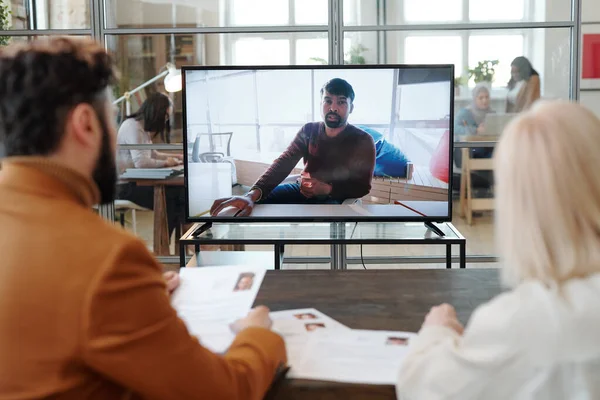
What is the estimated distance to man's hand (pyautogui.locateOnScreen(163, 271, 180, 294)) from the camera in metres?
1.52

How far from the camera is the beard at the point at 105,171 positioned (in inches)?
39.7

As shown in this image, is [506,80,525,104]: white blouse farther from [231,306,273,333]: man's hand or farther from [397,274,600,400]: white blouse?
[397,274,600,400]: white blouse

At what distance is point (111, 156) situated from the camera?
1031mm

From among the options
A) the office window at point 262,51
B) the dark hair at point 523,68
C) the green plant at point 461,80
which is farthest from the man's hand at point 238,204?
the dark hair at point 523,68

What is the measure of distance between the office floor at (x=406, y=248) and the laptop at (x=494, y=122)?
54 cm

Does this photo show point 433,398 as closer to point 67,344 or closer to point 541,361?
point 541,361

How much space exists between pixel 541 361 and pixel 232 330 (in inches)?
23.7

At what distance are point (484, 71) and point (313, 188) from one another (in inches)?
54.8

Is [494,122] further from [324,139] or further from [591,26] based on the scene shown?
[324,139]

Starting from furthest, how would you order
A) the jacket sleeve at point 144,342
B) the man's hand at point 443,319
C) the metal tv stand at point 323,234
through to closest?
the metal tv stand at point 323,234
the man's hand at point 443,319
the jacket sleeve at point 144,342

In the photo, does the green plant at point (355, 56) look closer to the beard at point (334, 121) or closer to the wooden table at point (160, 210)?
the beard at point (334, 121)

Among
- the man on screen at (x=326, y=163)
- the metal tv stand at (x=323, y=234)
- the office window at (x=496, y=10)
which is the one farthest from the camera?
the office window at (x=496, y=10)

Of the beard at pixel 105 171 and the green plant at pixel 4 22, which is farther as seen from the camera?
the green plant at pixel 4 22

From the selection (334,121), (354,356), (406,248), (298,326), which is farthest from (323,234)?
(354,356)
